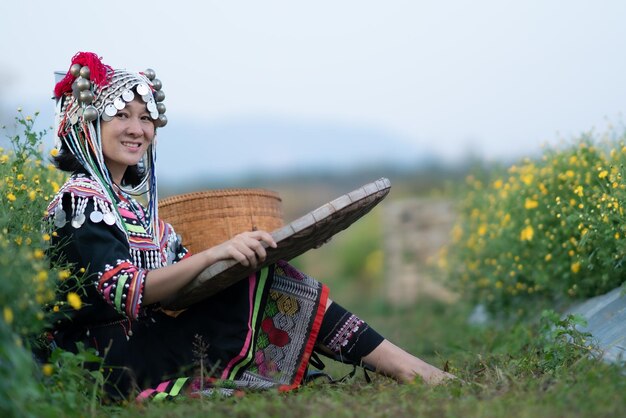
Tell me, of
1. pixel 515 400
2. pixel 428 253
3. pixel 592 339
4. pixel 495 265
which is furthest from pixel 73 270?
pixel 428 253

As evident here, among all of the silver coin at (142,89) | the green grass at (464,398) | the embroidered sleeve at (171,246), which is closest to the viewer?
the green grass at (464,398)

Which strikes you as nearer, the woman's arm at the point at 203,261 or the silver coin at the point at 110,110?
the woman's arm at the point at 203,261

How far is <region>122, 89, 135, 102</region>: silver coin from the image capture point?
3262 mm

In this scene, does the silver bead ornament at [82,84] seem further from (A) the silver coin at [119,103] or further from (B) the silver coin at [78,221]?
(B) the silver coin at [78,221]

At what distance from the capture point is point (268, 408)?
251cm

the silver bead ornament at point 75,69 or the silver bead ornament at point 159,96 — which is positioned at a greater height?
the silver bead ornament at point 75,69

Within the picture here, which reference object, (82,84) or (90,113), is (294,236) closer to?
(90,113)

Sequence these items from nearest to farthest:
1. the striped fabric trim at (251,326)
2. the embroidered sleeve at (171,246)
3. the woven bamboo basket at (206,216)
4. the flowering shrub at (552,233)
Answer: the striped fabric trim at (251,326) < the embroidered sleeve at (171,246) < the flowering shrub at (552,233) < the woven bamboo basket at (206,216)

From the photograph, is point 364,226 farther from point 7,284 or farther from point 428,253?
point 7,284

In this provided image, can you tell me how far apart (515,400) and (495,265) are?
3226mm

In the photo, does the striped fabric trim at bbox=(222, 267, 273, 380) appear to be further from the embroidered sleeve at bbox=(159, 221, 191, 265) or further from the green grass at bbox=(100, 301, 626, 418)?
the embroidered sleeve at bbox=(159, 221, 191, 265)

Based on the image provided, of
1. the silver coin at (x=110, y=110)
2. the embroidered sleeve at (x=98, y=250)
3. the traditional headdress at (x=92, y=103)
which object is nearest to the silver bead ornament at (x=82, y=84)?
the traditional headdress at (x=92, y=103)

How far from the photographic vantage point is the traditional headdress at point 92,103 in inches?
126

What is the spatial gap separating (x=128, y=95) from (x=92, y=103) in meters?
0.15
